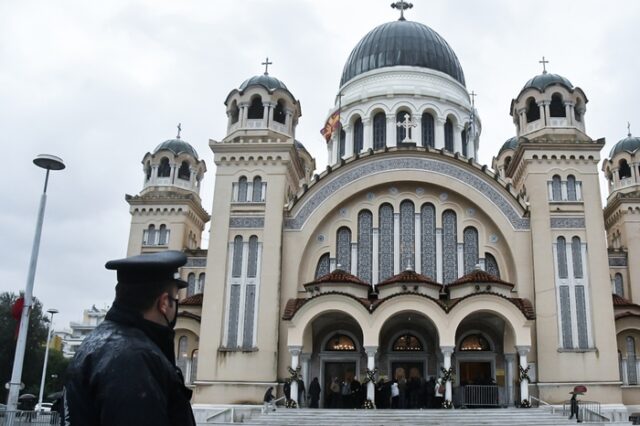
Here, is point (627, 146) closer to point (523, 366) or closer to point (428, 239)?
point (428, 239)

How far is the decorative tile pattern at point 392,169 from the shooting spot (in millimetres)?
28391

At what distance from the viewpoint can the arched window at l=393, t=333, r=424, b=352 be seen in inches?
1064

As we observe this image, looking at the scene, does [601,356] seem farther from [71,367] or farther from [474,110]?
[71,367]

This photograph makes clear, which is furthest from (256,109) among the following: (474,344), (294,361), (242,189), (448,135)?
(474,344)

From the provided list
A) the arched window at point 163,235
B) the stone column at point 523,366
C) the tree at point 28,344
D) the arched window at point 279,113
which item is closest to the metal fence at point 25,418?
the stone column at point 523,366

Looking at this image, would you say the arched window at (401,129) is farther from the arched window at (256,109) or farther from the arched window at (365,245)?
the arched window at (256,109)

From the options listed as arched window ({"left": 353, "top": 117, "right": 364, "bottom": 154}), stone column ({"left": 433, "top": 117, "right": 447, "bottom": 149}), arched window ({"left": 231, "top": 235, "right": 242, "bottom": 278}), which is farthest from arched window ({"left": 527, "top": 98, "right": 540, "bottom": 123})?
arched window ({"left": 231, "top": 235, "right": 242, "bottom": 278})

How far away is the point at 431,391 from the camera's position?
24.2 metres

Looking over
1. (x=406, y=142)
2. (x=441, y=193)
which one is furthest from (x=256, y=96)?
(x=441, y=193)

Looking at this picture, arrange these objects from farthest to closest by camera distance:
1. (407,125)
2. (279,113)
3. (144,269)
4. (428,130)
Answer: (428,130)
(407,125)
(279,113)
(144,269)

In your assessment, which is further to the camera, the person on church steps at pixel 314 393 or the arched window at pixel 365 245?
the arched window at pixel 365 245

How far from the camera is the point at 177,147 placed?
3794cm

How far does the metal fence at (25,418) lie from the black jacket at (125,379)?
37.0 ft

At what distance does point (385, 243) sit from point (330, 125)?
12.0 m
